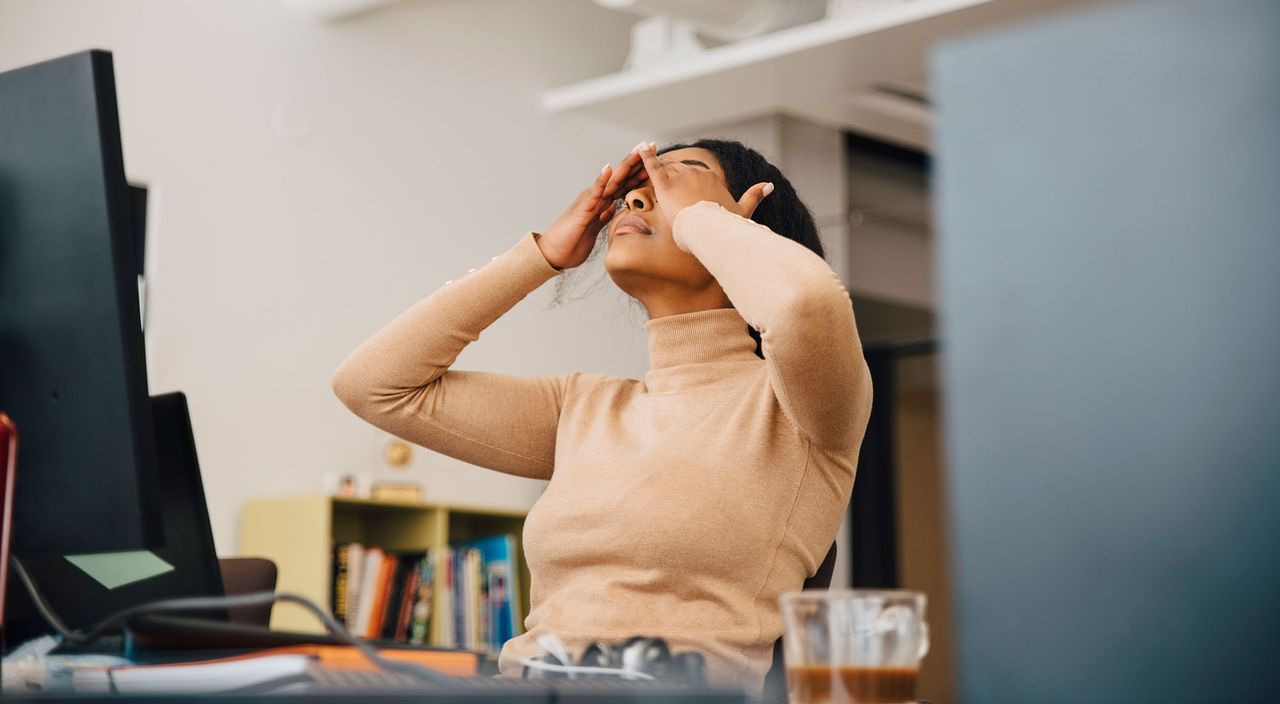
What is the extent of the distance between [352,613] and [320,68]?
5.01ft

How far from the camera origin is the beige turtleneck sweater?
4.31 feet

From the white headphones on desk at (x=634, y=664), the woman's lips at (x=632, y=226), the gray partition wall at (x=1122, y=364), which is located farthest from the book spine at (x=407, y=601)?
the gray partition wall at (x=1122, y=364)

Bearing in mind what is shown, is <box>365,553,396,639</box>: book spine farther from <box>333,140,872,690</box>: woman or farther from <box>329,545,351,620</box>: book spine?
<box>333,140,872,690</box>: woman

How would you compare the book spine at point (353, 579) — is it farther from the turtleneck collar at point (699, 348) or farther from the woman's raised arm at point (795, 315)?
the woman's raised arm at point (795, 315)

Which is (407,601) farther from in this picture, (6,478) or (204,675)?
(204,675)

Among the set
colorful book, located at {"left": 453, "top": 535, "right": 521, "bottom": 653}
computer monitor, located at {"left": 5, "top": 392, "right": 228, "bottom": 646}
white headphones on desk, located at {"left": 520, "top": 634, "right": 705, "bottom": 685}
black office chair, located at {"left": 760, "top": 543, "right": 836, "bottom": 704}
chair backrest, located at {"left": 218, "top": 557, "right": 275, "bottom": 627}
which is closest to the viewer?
white headphones on desk, located at {"left": 520, "top": 634, "right": 705, "bottom": 685}

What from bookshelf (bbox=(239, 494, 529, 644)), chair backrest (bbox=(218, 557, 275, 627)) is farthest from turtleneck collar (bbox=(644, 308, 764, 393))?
bookshelf (bbox=(239, 494, 529, 644))

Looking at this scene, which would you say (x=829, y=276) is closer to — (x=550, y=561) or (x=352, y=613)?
(x=550, y=561)

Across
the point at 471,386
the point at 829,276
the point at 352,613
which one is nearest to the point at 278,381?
the point at 352,613

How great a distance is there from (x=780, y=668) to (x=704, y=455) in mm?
234

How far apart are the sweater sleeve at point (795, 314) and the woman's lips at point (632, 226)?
0.47ft

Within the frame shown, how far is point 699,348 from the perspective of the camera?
1.61 m

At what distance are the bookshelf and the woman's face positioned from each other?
1.67m

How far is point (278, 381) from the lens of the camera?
3.65m
